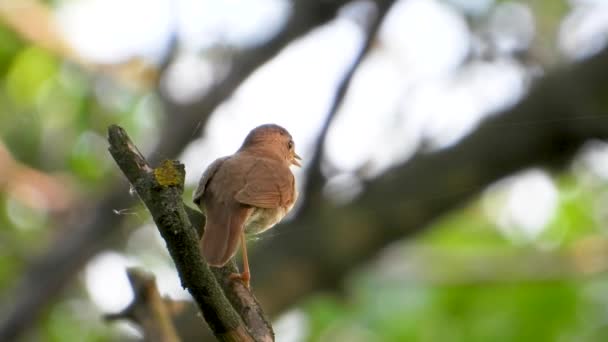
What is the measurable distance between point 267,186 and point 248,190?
132 millimetres

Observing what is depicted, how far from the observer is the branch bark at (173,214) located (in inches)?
91.1

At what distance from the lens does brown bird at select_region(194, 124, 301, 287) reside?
10.6 feet

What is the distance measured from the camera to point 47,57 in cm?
920

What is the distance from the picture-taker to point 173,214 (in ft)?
7.61

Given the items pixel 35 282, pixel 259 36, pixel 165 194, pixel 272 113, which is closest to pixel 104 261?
pixel 35 282

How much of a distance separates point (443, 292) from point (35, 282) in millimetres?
3386

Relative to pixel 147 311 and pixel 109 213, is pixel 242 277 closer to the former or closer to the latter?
pixel 147 311

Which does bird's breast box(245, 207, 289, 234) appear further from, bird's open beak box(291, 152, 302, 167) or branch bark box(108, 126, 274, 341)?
branch bark box(108, 126, 274, 341)

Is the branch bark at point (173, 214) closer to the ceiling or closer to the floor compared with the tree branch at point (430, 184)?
closer to the floor

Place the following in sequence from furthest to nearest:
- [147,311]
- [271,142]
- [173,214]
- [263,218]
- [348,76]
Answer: [348,76], [271,142], [263,218], [147,311], [173,214]

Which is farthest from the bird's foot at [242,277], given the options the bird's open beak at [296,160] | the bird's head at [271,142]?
the bird's open beak at [296,160]

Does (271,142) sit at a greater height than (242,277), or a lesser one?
greater

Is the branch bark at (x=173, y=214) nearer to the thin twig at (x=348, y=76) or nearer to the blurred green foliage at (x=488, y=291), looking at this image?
the thin twig at (x=348, y=76)

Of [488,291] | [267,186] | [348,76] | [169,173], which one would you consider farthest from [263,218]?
[488,291]
